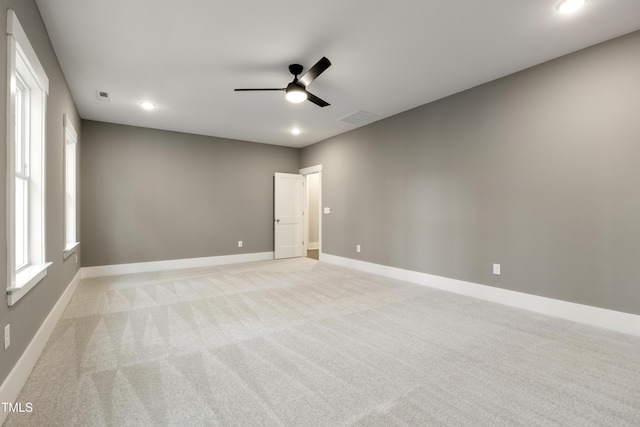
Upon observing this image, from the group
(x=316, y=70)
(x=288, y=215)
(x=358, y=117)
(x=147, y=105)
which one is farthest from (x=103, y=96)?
(x=288, y=215)

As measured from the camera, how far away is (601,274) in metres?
2.89

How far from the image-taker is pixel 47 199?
2.66m

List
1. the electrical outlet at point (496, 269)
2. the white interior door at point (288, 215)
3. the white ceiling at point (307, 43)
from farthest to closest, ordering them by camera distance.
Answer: the white interior door at point (288, 215) < the electrical outlet at point (496, 269) < the white ceiling at point (307, 43)

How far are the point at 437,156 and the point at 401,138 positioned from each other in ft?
2.58

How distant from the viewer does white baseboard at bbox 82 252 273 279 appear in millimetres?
5156

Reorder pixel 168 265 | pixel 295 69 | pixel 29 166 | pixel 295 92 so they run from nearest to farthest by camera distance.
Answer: pixel 29 166
pixel 295 92
pixel 295 69
pixel 168 265

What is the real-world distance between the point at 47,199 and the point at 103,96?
6.87 feet

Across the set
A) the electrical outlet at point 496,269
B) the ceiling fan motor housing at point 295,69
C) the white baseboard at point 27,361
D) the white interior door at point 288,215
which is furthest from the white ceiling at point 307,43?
the white interior door at point 288,215

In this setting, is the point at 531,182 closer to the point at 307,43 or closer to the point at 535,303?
the point at 535,303

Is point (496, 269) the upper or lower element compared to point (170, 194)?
lower

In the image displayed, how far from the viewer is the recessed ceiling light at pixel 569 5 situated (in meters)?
2.28

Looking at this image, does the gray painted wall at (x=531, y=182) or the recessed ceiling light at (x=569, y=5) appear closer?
the recessed ceiling light at (x=569, y=5)

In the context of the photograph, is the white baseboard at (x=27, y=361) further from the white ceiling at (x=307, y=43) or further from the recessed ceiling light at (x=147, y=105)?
the recessed ceiling light at (x=147, y=105)

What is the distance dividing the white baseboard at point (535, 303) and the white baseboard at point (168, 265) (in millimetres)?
3157
